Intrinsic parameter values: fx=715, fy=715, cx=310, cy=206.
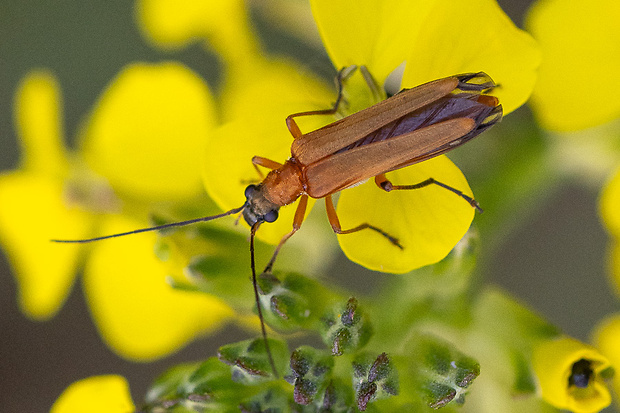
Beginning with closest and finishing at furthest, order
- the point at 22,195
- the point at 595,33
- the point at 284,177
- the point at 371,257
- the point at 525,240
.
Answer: the point at 371,257
the point at 595,33
the point at 284,177
the point at 22,195
the point at 525,240

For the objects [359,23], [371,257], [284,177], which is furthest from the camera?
[284,177]

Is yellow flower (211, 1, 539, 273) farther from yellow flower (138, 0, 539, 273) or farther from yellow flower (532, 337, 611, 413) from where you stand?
yellow flower (532, 337, 611, 413)

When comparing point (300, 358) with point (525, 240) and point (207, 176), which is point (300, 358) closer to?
point (207, 176)

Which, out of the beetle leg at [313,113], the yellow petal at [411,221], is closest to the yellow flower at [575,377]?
the yellow petal at [411,221]

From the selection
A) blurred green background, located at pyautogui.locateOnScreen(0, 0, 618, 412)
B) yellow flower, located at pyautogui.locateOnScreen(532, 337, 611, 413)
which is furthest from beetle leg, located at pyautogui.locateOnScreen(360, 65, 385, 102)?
blurred green background, located at pyautogui.locateOnScreen(0, 0, 618, 412)

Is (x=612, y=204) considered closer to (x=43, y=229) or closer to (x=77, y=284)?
(x=43, y=229)

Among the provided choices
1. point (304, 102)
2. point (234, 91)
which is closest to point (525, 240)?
point (234, 91)

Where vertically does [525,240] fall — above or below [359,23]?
below
